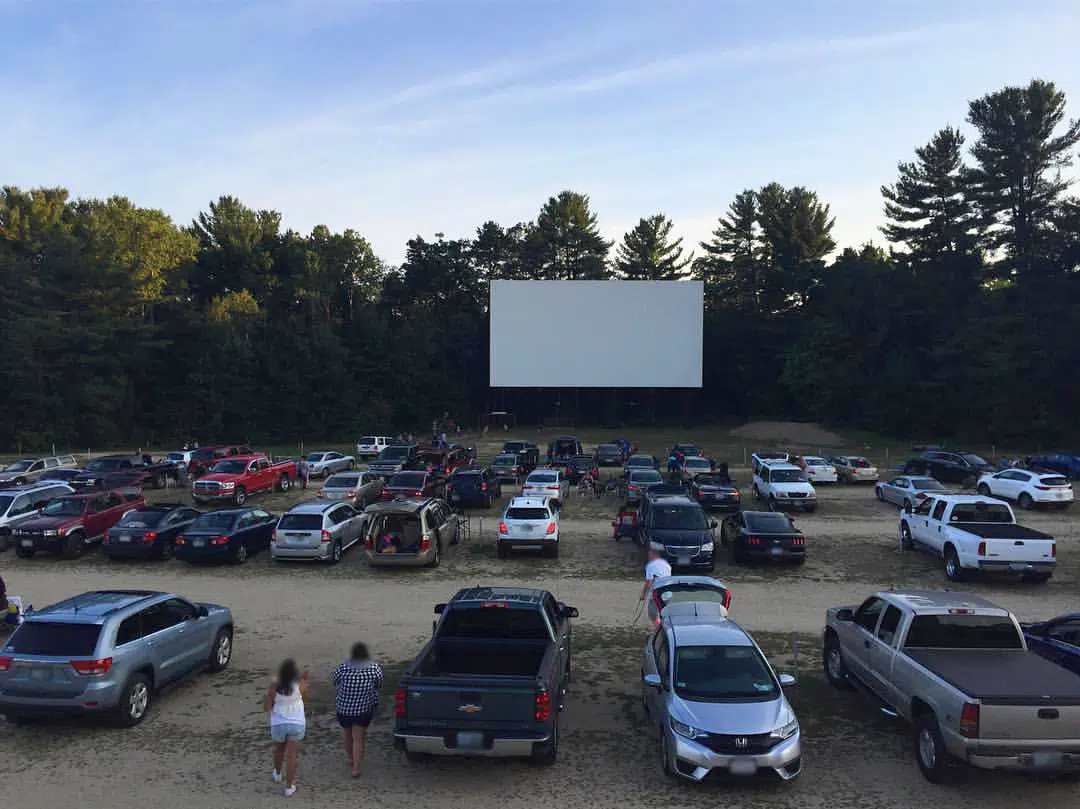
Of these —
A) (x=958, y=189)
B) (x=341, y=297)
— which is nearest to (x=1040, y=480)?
(x=958, y=189)

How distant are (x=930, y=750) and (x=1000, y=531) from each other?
11.1 m

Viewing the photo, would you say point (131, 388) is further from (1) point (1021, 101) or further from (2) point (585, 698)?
(1) point (1021, 101)

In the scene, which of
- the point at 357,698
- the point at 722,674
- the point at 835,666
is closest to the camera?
the point at 357,698

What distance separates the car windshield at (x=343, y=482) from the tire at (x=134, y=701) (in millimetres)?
17170

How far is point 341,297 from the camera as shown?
8131cm

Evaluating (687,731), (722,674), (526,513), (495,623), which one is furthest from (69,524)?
(687,731)

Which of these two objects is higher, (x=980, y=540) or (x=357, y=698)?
(x=357, y=698)

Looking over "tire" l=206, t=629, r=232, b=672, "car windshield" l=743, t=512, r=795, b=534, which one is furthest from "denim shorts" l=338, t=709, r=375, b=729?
"car windshield" l=743, t=512, r=795, b=534

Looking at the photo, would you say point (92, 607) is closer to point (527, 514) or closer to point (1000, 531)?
point (527, 514)

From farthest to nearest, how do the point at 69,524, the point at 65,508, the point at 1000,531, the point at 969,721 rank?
1. the point at 65,508
2. the point at 69,524
3. the point at 1000,531
4. the point at 969,721

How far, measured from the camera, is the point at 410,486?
25.6 m

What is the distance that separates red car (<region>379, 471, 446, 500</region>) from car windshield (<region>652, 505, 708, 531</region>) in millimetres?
9086

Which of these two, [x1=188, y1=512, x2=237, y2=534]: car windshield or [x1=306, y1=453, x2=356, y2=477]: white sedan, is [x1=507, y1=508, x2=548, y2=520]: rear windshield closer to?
[x1=188, y1=512, x2=237, y2=534]: car windshield

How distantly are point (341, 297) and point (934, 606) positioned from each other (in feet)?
254
